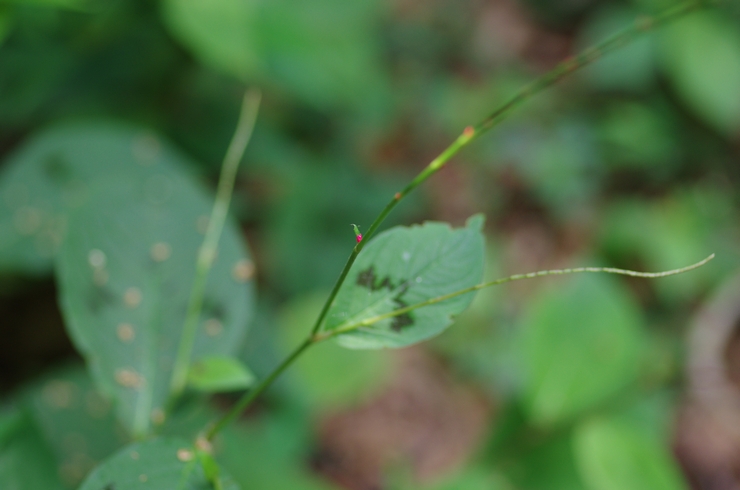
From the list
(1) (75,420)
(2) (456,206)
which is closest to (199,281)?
(1) (75,420)

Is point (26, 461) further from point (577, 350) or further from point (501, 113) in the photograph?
point (577, 350)

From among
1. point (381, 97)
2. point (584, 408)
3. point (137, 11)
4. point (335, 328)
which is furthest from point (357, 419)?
point (335, 328)

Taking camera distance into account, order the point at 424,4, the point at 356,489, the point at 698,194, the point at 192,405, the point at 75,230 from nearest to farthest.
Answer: the point at 75,230, the point at 192,405, the point at 356,489, the point at 698,194, the point at 424,4

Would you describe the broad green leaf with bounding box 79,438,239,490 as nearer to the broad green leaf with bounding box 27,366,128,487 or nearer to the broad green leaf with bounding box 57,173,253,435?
the broad green leaf with bounding box 57,173,253,435

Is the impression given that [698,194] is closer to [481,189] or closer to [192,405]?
[481,189]

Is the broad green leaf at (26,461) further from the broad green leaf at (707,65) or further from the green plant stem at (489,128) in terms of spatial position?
the broad green leaf at (707,65)

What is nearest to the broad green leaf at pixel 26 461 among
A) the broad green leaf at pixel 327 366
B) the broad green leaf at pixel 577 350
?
the broad green leaf at pixel 327 366
